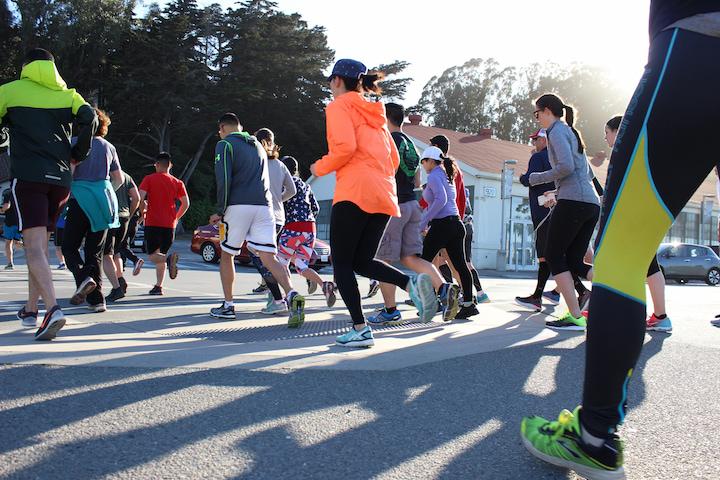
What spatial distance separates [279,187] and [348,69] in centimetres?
294

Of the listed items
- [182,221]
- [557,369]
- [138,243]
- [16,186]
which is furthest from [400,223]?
[182,221]

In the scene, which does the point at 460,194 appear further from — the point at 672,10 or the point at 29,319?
the point at 672,10

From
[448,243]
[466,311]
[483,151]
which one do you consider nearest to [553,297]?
[466,311]

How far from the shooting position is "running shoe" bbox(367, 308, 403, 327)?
5879mm

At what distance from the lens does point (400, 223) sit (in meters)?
6.18

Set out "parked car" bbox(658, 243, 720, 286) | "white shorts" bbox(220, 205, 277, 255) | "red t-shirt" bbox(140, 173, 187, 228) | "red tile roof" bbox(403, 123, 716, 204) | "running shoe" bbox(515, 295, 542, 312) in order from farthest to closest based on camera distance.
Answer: "red tile roof" bbox(403, 123, 716, 204)
"parked car" bbox(658, 243, 720, 286)
"red t-shirt" bbox(140, 173, 187, 228)
"running shoe" bbox(515, 295, 542, 312)
"white shorts" bbox(220, 205, 277, 255)

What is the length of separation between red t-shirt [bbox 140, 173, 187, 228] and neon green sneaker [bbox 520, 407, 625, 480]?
7002mm

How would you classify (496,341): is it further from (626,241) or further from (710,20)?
(710,20)

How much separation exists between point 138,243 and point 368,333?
2396 cm

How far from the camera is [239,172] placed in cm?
→ 595

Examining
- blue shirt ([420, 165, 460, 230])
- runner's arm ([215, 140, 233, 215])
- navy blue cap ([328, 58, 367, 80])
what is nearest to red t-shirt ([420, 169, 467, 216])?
blue shirt ([420, 165, 460, 230])

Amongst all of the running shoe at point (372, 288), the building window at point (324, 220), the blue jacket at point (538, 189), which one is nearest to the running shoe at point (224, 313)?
the blue jacket at point (538, 189)

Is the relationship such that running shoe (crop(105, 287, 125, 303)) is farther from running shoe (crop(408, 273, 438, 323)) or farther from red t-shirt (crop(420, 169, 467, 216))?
running shoe (crop(408, 273, 438, 323))

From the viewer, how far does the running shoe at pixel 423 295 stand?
4.66m
